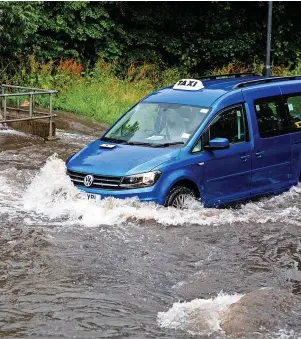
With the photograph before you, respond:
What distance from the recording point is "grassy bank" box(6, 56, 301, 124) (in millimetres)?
19819

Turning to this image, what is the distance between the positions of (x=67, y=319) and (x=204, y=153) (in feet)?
14.0

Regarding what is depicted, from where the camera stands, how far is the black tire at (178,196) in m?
9.88

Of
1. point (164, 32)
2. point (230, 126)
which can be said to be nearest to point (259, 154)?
point (230, 126)

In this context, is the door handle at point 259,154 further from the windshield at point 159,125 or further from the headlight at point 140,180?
the headlight at point 140,180

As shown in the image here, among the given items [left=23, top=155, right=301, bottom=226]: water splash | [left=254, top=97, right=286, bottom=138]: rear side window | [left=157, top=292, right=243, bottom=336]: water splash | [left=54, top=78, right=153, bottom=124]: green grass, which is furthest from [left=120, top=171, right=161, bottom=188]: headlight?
[left=54, top=78, right=153, bottom=124]: green grass

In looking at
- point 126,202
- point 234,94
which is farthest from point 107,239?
point 234,94

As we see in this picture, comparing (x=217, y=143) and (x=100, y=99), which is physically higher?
(x=217, y=143)

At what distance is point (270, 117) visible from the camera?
11562mm

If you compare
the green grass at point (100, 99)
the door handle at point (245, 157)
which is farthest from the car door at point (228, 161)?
the green grass at point (100, 99)

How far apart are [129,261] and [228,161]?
2812 millimetres

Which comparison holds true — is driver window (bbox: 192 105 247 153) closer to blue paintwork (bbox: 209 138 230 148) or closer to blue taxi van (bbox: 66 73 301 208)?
blue taxi van (bbox: 66 73 301 208)

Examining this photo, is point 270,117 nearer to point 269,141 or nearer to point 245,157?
point 269,141

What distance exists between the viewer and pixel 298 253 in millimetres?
9117

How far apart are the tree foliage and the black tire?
14425 mm
